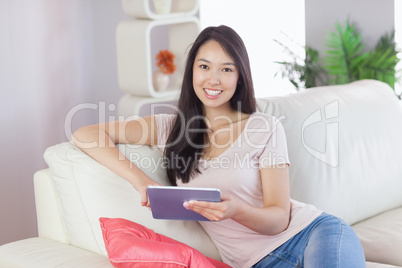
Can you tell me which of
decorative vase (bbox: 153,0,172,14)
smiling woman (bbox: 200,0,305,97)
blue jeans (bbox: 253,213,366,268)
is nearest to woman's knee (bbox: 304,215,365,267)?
blue jeans (bbox: 253,213,366,268)

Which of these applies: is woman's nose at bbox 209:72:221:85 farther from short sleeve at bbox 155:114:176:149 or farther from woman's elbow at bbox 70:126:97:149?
woman's elbow at bbox 70:126:97:149

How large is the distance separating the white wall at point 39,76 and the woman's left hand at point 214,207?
2.06m

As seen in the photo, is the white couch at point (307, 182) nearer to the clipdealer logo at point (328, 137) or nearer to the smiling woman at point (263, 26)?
the clipdealer logo at point (328, 137)

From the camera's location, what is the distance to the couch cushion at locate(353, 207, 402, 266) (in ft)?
7.43

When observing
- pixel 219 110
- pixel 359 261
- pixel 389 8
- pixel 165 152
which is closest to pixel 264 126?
pixel 219 110

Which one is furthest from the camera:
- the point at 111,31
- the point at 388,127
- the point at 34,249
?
the point at 111,31

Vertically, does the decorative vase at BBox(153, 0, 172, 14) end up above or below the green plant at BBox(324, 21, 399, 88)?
above

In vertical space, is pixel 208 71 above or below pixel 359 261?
above

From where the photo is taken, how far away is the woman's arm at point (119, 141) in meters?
1.94

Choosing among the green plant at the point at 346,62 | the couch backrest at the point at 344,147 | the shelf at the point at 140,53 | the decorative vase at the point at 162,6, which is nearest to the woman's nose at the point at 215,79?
the couch backrest at the point at 344,147

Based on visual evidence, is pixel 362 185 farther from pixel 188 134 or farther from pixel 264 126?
pixel 188 134

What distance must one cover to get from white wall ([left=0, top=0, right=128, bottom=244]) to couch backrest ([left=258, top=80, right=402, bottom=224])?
5.51ft

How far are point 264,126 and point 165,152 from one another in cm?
36

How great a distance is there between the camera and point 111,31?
425 centimetres
